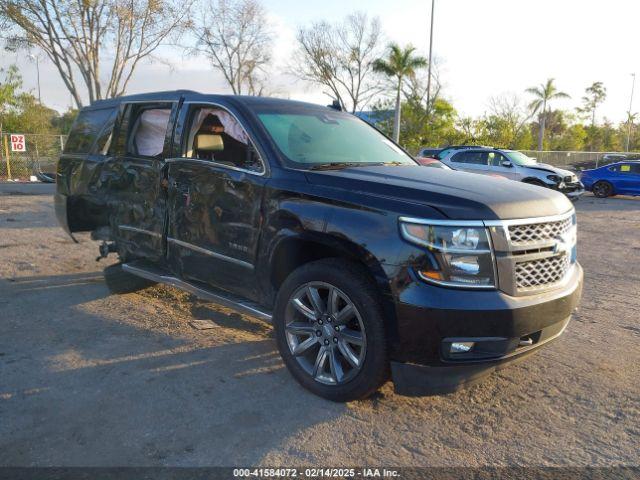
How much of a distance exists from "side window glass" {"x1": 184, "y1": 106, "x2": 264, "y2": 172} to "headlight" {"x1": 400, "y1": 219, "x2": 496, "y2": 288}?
1597mm

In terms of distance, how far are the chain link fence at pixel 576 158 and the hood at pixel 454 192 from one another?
3211 centimetres

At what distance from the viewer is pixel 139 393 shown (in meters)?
3.34

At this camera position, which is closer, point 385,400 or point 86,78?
point 385,400

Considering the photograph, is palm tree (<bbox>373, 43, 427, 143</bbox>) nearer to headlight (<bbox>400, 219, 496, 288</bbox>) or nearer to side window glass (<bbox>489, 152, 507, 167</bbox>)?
side window glass (<bbox>489, 152, 507, 167</bbox>)

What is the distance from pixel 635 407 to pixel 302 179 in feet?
8.39

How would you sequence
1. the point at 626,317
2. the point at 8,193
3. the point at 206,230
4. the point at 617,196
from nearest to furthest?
the point at 206,230, the point at 626,317, the point at 8,193, the point at 617,196

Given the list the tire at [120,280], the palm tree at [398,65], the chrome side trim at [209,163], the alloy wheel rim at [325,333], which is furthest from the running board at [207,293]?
the palm tree at [398,65]

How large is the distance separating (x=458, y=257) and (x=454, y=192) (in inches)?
17.0

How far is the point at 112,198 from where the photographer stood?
16.9ft

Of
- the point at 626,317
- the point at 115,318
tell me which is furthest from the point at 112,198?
the point at 626,317

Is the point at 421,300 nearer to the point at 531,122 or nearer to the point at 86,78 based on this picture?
the point at 86,78

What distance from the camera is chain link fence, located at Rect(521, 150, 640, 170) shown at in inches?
1315

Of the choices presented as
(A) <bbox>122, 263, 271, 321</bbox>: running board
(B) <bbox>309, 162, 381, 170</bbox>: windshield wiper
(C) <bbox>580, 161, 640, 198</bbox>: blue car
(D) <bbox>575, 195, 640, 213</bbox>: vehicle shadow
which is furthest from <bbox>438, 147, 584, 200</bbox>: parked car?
(A) <bbox>122, 263, 271, 321</bbox>: running board

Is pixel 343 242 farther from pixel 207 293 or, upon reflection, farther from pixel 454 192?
pixel 207 293
